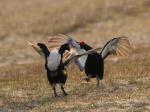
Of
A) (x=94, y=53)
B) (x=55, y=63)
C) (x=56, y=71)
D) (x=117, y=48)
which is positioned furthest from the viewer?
(x=117, y=48)

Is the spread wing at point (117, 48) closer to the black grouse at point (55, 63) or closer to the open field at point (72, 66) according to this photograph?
the open field at point (72, 66)

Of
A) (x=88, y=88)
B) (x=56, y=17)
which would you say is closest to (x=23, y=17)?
(x=56, y=17)

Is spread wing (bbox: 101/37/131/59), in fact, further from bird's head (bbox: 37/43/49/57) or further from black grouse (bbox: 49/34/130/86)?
bird's head (bbox: 37/43/49/57)

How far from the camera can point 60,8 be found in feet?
186

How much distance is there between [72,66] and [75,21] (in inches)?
974

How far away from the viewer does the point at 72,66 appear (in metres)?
28.8

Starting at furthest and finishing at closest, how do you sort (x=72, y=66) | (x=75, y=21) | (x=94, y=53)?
(x=75, y=21) → (x=72, y=66) → (x=94, y=53)

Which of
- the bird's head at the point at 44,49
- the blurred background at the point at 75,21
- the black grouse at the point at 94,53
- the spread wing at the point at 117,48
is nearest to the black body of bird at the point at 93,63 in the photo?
the black grouse at the point at 94,53

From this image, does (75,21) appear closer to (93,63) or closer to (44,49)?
(93,63)

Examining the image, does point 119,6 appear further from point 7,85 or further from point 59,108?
point 59,108

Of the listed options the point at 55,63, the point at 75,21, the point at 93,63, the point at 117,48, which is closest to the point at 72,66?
the point at 117,48

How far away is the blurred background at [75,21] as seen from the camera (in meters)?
47.9

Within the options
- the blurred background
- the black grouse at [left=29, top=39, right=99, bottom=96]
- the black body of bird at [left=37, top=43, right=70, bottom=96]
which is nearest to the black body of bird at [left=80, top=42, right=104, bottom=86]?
the black grouse at [left=29, top=39, right=99, bottom=96]

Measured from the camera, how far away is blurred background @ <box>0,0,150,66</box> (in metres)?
47.9
